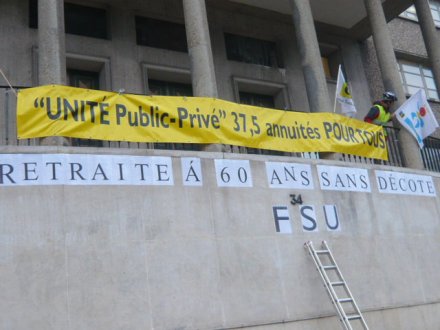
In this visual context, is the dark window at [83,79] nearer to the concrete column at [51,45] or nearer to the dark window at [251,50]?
the concrete column at [51,45]

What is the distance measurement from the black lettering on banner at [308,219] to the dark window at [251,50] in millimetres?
5910

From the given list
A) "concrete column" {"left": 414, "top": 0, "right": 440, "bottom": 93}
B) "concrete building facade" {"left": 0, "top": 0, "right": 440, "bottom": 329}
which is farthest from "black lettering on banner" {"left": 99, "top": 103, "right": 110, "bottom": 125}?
"concrete column" {"left": 414, "top": 0, "right": 440, "bottom": 93}

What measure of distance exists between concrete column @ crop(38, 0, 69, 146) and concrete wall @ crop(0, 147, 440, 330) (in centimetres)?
145

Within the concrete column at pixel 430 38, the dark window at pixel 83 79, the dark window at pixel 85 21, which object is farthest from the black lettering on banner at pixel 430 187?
the dark window at pixel 85 21

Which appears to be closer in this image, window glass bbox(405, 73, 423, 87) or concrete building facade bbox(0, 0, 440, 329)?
concrete building facade bbox(0, 0, 440, 329)

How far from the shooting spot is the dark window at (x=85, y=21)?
12633 mm

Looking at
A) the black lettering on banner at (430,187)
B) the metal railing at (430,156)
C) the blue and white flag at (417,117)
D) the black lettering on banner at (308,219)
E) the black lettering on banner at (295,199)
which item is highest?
the blue and white flag at (417,117)

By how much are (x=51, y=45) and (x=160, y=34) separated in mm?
4949

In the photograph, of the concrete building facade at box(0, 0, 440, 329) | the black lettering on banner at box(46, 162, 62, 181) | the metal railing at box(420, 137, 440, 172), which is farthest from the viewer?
the metal railing at box(420, 137, 440, 172)

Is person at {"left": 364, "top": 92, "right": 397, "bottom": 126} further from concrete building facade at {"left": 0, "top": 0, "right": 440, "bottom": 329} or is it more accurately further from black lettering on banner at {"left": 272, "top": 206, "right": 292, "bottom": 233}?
black lettering on banner at {"left": 272, "top": 206, "right": 292, "bottom": 233}

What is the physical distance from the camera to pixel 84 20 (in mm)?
12867

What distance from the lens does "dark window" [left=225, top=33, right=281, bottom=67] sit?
14.8 metres

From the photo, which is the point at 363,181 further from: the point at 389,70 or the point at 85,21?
the point at 85,21

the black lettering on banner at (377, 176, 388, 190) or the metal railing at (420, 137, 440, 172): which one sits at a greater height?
the metal railing at (420, 137, 440, 172)
